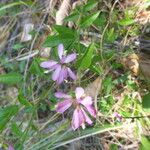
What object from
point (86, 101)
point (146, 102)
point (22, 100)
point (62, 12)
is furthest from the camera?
point (62, 12)

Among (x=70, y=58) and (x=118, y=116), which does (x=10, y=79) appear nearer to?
(x=70, y=58)

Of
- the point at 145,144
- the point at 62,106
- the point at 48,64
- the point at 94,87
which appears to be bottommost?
the point at 145,144

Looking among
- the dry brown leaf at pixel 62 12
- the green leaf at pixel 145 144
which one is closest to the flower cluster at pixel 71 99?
the green leaf at pixel 145 144

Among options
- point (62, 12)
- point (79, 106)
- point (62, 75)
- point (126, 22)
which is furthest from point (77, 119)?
point (62, 12)

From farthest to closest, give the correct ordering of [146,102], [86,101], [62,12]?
[62,12] → [146,102] → [86,101]

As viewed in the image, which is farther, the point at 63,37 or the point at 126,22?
the point at 126,22

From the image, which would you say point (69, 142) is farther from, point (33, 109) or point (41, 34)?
point (41, 34)

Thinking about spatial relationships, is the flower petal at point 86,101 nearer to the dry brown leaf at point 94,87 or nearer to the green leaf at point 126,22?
the dry brown leaf at point 94,87
